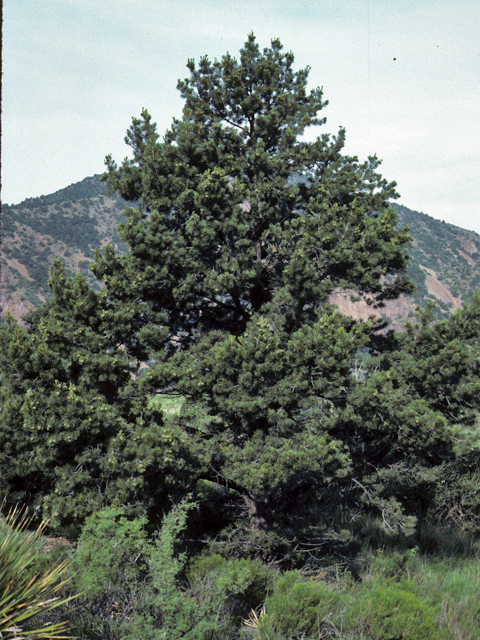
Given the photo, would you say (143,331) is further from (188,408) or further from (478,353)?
(478,353)

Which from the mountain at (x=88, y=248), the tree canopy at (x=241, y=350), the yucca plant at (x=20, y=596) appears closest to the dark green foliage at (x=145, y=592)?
the yucca plant at (x=20, y=596)

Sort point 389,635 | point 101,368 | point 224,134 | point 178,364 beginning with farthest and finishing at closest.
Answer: point 224,134 → point 178,364 → point 101,368 → point 389,635

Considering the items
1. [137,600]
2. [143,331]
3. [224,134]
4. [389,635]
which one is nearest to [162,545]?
[137,600]

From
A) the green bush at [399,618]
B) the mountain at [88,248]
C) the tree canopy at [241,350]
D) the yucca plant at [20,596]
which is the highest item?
the mountain at [88,248]

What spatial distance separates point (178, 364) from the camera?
10328 mm

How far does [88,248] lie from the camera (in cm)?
9075

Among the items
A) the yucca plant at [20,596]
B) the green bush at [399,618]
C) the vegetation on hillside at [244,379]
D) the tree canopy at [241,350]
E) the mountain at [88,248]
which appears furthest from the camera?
the mountain at [88,248]

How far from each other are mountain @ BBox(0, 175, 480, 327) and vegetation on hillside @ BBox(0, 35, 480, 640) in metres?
54.2

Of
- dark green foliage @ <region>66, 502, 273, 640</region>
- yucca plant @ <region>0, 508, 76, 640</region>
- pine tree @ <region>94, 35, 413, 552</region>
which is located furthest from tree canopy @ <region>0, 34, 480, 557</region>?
yucca plant @ <region>0, 508, 76, 640</region>

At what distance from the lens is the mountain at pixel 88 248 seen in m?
73.3

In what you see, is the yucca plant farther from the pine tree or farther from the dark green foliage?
the pine tree

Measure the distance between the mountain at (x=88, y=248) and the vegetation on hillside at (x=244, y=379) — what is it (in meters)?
54.2

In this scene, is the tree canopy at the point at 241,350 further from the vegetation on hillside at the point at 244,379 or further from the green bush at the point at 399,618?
the green bush at the point at 399,618

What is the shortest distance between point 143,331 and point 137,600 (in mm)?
4912
